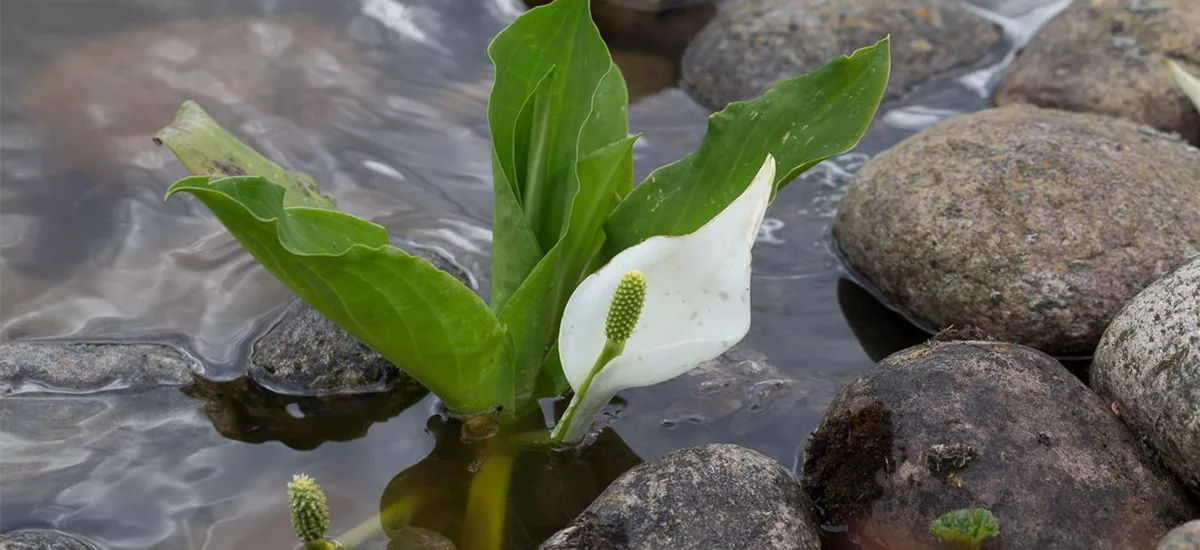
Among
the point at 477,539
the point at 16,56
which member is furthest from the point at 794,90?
the point at 16,56

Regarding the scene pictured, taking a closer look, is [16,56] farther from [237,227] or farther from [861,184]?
[861,184]

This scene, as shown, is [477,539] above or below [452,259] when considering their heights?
below

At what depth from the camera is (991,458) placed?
219cm

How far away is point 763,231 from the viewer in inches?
146

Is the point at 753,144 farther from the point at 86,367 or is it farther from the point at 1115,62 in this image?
the point at 1115,62

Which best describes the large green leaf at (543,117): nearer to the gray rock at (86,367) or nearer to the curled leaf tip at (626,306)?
the curled leaf tip at (626,306)

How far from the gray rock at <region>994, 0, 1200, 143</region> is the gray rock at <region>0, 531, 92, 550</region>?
367 cm

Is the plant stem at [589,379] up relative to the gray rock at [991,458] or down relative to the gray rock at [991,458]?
up

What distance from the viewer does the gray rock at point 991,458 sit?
84.4 inches

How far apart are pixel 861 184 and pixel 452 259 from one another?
51.2 inches

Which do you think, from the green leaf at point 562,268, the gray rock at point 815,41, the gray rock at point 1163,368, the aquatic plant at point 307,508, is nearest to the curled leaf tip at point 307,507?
the aquatic plant at point 307,508

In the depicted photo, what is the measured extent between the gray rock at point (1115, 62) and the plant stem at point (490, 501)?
9.15 feet

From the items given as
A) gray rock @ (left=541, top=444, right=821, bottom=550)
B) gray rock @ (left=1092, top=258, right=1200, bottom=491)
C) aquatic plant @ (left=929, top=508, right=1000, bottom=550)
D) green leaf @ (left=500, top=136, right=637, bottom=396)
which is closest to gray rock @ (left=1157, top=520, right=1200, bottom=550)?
aquatic plant @ (left=929, top=508, right=1000, bottom=550)

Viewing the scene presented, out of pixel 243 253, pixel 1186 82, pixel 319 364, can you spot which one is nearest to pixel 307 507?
pixel 319 364
